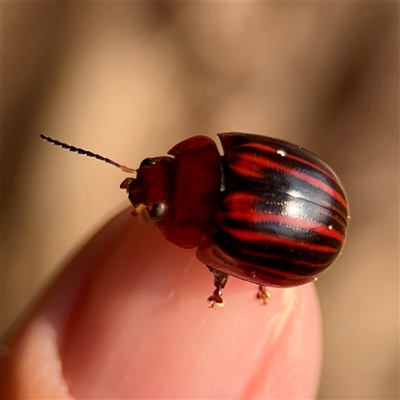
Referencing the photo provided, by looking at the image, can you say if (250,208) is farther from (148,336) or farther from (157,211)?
(148,336)

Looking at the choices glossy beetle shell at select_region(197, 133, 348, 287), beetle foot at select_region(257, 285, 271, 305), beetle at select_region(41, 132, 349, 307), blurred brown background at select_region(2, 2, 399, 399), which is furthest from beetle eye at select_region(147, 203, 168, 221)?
blurred brown background at select_region(2, 2, 399, 399)

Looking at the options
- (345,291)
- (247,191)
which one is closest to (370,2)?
(345,291)

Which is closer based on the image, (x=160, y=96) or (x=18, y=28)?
(x=18, y=28)

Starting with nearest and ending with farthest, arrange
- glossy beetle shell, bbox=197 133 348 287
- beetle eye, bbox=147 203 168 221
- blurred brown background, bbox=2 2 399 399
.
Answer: glossy beetle shell, bbox=197 133 348 287 → beetle eye, bbox=147 203 168 221 → blurred brown background, bbox=2 2 399 399

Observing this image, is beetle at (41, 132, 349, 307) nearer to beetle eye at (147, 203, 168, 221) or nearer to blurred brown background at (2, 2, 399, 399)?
beetle eye at (147, 203, 168, 221)

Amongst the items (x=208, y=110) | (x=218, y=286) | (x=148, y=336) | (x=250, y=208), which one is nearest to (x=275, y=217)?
(x=250, y=208)

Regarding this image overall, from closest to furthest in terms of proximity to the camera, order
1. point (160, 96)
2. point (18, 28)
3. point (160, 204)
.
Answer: point (160, 204) → point (18, 28) → point (160, 96)

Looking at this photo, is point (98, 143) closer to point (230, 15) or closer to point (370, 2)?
point (230, 15)

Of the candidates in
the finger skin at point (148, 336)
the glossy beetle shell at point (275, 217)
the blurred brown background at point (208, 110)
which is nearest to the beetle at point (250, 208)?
the glossy beetle shell at point (275, 217)
